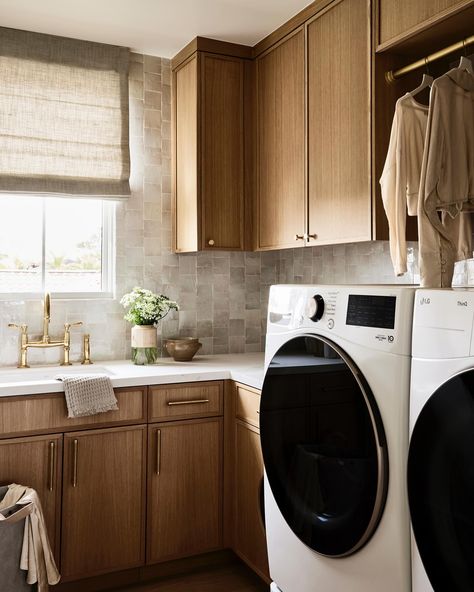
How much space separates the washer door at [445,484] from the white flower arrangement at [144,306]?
181 centimetres

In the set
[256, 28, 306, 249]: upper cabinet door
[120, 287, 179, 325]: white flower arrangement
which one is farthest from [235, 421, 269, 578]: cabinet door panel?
[256, 28, 306, 249]: upper cabinet door

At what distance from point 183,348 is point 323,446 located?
1.44m

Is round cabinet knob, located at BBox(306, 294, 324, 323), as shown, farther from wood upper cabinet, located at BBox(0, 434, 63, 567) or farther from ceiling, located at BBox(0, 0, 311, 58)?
ceiling, located at BBox(0, 0, 311, 58)

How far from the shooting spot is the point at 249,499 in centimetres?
262

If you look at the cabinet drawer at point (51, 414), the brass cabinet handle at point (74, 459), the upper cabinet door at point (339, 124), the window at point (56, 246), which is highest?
the upper cabinet door at point (339, 124)

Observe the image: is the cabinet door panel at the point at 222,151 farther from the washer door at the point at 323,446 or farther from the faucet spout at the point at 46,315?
the washer door at the point at 323,446

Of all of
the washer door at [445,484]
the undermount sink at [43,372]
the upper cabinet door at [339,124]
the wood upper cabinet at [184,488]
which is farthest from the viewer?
the undermount sink at [43,372]

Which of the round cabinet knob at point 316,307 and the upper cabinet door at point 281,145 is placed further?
the upper cabinet door at point 281,145

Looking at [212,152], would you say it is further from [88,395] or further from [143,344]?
[88,395]

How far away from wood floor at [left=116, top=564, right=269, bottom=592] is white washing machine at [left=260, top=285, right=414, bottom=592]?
2.11ft

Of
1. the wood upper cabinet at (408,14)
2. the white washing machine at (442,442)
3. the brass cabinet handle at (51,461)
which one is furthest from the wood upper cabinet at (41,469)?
the wood upper cabinet at (408,14)

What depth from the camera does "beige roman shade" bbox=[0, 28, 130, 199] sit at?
290 centimetres

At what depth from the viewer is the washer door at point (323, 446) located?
1.57 meters

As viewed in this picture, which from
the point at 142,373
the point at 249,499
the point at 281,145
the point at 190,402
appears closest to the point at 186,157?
the point at 281,145
